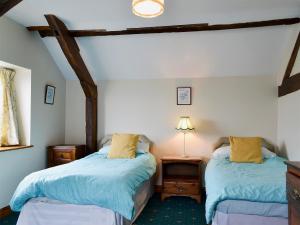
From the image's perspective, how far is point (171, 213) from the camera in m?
3.20

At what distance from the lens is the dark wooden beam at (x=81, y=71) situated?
10.7ft

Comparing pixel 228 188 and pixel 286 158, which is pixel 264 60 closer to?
pixel 286 158

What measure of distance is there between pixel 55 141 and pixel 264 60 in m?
3.50

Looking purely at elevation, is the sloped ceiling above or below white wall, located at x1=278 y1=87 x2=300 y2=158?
above

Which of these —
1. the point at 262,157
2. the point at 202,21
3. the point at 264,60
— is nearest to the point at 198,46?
the point at 202,21

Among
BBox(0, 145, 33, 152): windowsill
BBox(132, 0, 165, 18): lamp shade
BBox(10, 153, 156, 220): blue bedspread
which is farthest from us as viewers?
BBox(0, 145, 33, 152): windowsill

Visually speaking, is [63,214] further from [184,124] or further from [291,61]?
[291,61]

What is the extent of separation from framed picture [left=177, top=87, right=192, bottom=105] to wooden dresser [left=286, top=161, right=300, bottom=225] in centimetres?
271

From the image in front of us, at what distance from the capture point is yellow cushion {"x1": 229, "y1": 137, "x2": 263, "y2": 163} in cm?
336

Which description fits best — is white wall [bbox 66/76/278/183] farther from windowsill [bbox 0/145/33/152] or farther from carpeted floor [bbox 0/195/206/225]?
windowsill [bbox 0/145/33/152]

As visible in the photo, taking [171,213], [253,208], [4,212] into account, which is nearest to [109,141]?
[171,213]

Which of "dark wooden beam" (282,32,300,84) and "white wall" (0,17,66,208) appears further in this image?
"dark wooden beam" (282,32,300,84)

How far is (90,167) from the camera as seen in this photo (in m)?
2.97

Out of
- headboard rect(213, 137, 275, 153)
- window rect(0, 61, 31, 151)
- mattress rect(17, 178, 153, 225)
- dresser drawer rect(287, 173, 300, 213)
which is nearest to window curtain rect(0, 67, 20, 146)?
window rect(0, 61, 31, 151)
